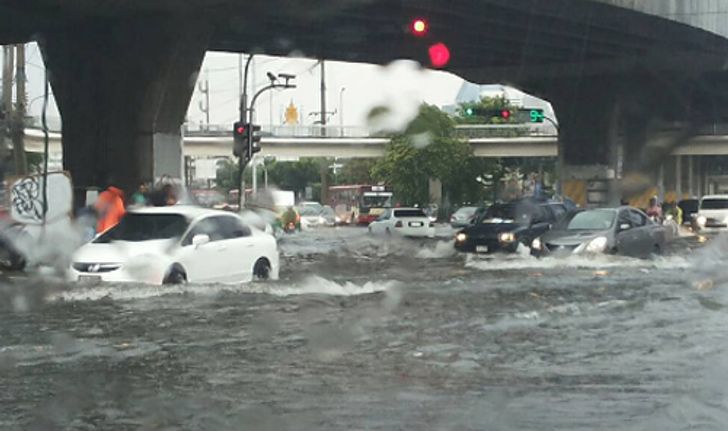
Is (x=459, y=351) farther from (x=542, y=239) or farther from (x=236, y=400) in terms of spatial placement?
(x=542, y=239)

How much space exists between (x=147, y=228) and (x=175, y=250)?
2.90ft

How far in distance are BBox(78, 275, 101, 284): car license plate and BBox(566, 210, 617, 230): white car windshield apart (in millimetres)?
10630

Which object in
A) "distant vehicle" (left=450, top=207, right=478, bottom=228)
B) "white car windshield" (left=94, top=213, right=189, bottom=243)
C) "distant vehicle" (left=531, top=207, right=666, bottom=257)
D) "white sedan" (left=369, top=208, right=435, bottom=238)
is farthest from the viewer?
"distant vehicle" (left=450, top=207, right=478, bottom=228)

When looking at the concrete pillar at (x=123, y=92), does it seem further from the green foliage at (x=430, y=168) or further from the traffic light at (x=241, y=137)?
the green foliage at (x=430, y=168)

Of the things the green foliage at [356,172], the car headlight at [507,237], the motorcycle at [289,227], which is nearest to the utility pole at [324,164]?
the green foliage at [356,172]

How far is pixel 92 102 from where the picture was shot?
97.0 ft

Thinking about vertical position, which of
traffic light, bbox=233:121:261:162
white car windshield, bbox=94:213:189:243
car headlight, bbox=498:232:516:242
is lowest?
car headlight, bbox=498:232:516:242

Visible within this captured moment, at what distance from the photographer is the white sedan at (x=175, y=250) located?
15.5 metres

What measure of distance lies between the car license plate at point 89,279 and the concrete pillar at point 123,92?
526 inches

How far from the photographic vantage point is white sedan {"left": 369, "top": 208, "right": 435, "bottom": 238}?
138 feet

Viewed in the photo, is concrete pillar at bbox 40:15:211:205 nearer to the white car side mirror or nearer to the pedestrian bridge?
the white car side mirror

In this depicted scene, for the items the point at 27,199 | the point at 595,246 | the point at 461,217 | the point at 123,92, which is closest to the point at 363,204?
the point at 461,217

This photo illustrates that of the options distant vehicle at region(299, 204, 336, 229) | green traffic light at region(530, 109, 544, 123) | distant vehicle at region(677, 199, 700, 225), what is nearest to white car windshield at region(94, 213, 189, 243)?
green traffic light at region(530, 109, 544, 123)

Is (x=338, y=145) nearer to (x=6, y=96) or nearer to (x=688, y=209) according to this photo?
(x=688, y=209)
